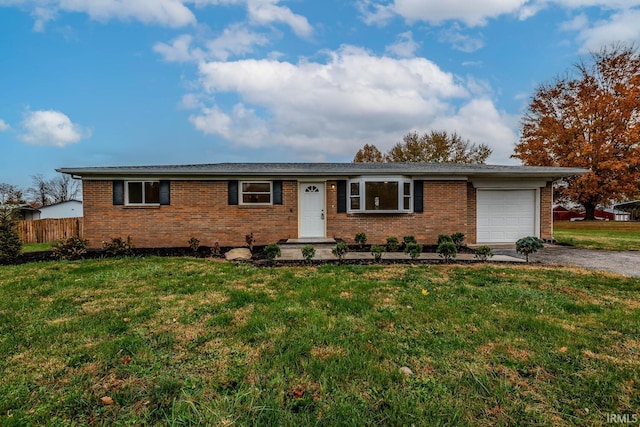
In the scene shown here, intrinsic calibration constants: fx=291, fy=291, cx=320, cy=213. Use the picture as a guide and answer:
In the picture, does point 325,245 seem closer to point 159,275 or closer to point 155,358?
point 159,275

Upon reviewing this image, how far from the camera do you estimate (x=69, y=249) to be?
7852 millimetres

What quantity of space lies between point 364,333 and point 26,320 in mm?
3796

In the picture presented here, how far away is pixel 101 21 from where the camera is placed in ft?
32.0

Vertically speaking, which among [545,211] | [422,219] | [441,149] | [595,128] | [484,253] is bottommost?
[484,253]

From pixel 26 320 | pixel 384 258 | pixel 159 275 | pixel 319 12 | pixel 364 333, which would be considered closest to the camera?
pixel 364 333

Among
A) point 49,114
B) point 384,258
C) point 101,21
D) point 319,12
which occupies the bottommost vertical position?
point 384,258

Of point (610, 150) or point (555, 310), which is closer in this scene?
point (555, 310)

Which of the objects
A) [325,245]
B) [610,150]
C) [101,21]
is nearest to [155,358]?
[325,245]

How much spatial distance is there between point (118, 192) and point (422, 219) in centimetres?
1005

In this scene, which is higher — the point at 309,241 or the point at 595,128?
Result: the point at 595,128

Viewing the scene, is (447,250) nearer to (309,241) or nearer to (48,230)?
(309,241)

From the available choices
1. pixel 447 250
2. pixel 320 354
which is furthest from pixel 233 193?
pixel 320 354

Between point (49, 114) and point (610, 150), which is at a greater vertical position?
point (49, 114)

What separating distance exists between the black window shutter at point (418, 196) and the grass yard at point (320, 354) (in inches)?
210
